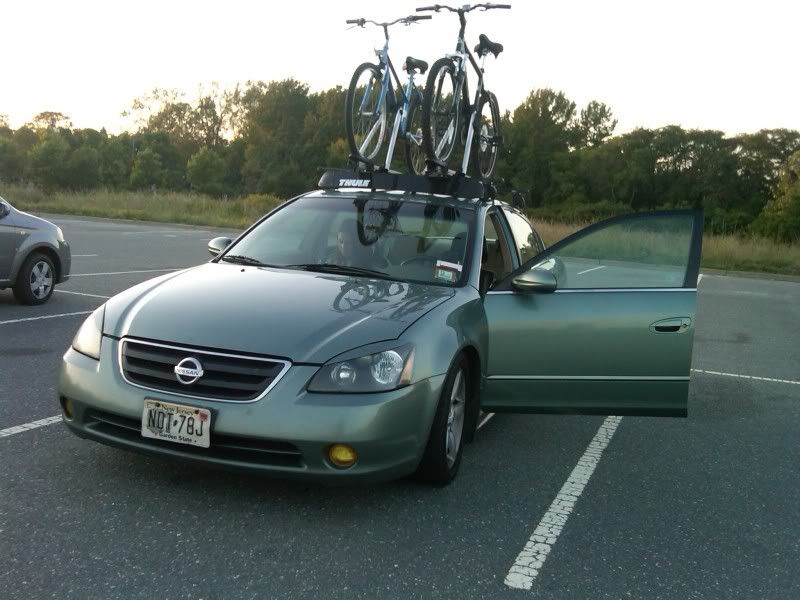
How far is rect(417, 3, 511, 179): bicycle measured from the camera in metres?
7.17

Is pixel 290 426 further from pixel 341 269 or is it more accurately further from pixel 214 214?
pixel 214 214

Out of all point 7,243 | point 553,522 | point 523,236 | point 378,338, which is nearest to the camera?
point 378,338

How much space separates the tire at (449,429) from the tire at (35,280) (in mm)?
6671

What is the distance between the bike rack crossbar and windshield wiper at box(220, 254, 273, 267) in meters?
0.98

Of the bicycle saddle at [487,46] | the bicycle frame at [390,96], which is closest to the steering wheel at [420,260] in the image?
the bicycle frame at [390,96]

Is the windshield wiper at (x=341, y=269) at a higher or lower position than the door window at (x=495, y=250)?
lower

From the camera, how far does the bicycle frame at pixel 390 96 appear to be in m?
7.61

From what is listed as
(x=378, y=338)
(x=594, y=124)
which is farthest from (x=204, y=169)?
(x=378, y=338)

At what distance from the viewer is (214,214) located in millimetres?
36688

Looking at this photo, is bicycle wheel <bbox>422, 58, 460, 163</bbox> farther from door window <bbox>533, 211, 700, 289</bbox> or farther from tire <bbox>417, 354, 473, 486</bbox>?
tire <bbox>417, 354, 473, 486</bbox>

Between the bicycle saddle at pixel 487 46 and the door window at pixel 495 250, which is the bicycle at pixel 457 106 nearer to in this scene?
the bicycle saddle at pixel 487 46

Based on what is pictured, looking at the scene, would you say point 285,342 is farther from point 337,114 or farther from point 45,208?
point 337,114

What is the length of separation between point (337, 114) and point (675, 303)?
8171 cm

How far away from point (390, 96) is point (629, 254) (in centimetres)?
351
